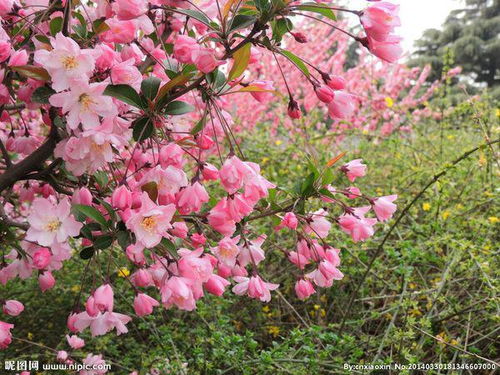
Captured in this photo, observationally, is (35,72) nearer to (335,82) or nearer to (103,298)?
(103,298)

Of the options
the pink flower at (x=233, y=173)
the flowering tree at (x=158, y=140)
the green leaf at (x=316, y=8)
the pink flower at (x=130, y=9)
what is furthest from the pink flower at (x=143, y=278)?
the green leaf at (x=316, y=8)

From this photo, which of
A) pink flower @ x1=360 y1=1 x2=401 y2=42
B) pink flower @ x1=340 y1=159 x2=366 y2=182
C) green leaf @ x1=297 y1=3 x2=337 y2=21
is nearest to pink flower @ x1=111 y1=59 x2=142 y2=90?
green leaf @ x1=297 y1=3 x2=337 y2=21

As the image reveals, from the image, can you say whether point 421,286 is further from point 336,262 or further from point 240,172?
point 240,172

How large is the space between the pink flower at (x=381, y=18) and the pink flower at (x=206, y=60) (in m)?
0.26

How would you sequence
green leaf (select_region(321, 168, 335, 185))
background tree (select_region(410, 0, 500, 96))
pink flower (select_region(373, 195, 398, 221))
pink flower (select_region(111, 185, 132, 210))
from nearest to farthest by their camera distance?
pink flower (select_region(111, 185, 132, 210)) < green leaf (select_region(321, 168, 335, 185)) < pink flower (select_region(373, 195, 398, 221)) < background tree (select_region(410, 0, 500, 96))

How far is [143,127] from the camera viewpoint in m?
0.96

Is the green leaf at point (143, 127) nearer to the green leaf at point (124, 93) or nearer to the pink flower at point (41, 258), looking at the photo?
the green leaf at point (124, 93)

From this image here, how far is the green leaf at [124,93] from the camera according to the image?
90cm

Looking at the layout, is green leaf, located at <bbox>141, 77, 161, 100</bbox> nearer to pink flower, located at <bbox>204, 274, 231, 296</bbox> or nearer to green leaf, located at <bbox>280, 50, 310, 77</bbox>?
green leaf, located at <bbox>280, 50, 310, 77</bbox>

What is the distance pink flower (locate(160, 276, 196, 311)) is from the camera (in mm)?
943

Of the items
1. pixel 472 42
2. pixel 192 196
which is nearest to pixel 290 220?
pixel 192 196

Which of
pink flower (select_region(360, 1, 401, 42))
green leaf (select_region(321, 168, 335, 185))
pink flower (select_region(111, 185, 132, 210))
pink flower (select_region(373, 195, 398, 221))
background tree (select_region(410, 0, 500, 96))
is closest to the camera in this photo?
pink flower (select_region(360, 1, 401, 42))

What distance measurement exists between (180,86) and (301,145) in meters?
2.15

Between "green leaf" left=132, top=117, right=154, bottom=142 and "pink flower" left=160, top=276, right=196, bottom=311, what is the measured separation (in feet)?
0.96
